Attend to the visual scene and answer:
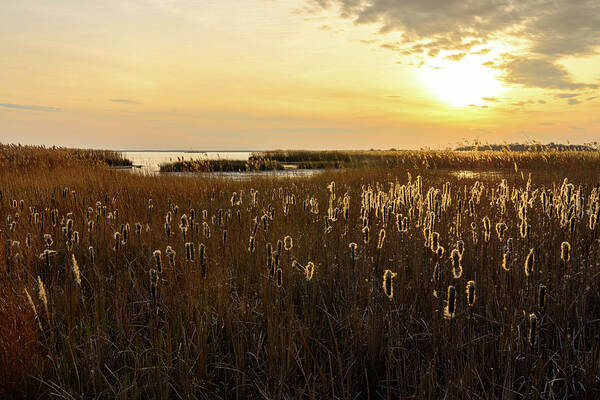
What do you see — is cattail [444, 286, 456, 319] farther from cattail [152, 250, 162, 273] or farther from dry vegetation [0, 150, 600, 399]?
cattail [152, 250, 162, 273]

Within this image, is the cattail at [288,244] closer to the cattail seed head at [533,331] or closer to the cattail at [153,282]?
the cattail at [153,282]

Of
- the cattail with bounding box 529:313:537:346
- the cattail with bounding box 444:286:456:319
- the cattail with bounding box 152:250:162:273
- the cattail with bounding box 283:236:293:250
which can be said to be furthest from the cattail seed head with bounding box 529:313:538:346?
the cattail with bounding box 152:250:162:273

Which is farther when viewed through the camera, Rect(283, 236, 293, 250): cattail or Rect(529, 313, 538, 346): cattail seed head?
Rect(283, 236, 293, 250): cattail

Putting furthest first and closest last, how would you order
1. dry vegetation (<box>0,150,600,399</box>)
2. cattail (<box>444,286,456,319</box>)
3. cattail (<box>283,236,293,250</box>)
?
cattail (<box>283,236,293,250</box>) < dry vegetation (<box>0,150,600,399</box>) < cattail (<box>444,286,456,319</box>)

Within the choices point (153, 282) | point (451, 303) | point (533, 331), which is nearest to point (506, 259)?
point (533, 331)

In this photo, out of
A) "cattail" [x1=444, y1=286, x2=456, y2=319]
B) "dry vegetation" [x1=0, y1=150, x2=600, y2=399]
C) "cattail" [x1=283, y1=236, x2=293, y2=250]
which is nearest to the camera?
"cattail" [x1=444, y1=286, x2=456, y2=319]

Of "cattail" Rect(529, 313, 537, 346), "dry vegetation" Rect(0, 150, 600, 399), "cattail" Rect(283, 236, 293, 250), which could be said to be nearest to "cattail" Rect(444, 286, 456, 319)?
"dry vegetation" Rect(0, 150, 600, 399)

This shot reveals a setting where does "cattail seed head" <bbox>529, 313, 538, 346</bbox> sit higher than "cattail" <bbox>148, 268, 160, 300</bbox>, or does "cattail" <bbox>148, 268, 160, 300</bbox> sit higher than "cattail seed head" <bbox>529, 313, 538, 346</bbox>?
"cattail" <bbox>148, 268, 160, 300</bbox>

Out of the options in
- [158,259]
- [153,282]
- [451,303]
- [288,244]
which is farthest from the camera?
[288,244]

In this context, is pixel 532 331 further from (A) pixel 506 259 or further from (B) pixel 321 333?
(B) pixel 321 333

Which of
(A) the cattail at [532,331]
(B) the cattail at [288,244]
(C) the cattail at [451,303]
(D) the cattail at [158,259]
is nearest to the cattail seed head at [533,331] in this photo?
(A) the cattail at [532,331]

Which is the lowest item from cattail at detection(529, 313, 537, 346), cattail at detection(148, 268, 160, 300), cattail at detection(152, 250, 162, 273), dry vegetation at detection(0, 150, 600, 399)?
dry vegetation at detection(0, 150, 600, 399)

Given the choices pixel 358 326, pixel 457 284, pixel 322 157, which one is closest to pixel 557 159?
pixel 457 284

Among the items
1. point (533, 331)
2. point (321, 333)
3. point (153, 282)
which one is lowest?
point (321, 333)
